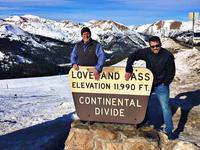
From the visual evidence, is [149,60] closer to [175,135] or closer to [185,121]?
[175,135]

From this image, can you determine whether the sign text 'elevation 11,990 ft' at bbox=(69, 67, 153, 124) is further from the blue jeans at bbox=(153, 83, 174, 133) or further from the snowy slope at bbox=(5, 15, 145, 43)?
the snowy slope at bbox=(5, 15, 145, 43)

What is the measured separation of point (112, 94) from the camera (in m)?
9.32

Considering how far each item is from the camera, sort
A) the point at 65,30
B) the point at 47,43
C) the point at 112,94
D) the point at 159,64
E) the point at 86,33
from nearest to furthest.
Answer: the point at 159,64 → the point at 86,33 → the point at 112,94 → the point at 47,43 → the point at 65,30

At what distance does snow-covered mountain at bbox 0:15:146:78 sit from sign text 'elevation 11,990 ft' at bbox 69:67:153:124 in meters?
30.1

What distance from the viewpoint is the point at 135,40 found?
318ft

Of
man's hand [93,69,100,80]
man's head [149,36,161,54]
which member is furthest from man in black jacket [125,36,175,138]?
man's hand [93,69,100,80]

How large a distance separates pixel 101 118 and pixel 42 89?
11.2 m

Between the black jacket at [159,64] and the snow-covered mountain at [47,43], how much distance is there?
30774 millimetres

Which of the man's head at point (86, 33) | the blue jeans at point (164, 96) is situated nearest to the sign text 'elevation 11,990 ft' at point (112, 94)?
the blue jeans at point (164, 96)

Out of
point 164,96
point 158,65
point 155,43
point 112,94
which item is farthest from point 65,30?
point 155,43

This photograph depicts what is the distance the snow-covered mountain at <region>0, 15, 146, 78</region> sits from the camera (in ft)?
177

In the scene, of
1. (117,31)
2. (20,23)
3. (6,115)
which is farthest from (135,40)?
(6,115)

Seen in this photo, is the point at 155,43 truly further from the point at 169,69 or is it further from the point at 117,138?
the point at 117,138

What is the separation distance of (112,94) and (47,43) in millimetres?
71565
